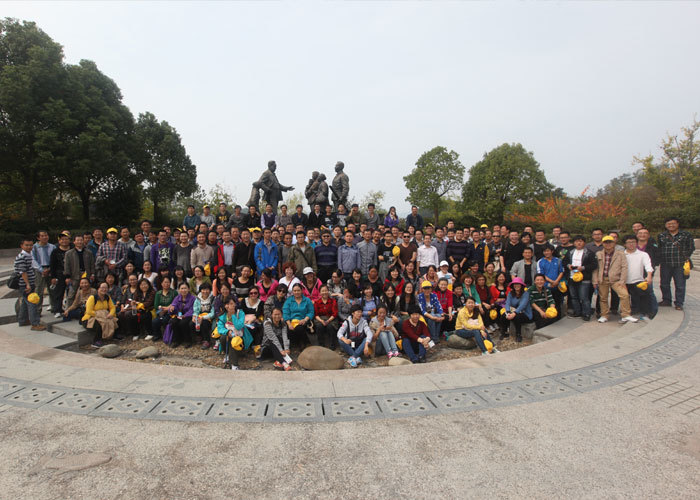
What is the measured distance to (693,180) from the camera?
22516 mm

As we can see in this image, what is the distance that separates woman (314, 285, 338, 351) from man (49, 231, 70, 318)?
5.25 m

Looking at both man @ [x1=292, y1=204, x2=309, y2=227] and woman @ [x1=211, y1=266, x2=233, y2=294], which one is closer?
woman @ [x1=211, y1=266, x2=233, y2=294]

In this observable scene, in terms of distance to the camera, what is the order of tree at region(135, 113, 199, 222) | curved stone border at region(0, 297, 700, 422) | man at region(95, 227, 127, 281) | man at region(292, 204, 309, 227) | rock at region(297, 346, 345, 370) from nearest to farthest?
curved stone border at region(0, 297, 700, 422)
rock at region(297, 346, 345, 370)
man at region(95, 227, 127, 281)
man at region(292, 204, 309, 227)
tree at region(135, 113, 199, 222)

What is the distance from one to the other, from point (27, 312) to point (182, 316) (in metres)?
3.27

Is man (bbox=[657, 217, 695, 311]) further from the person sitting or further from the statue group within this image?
the statue group

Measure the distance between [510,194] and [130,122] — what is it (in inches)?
1211

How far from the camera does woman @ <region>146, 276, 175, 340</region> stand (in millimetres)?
6469

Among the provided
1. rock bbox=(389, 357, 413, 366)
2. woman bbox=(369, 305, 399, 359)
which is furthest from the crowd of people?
rock bbox=(389, 357, 413, 366)

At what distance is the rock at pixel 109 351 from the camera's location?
592 centimetres

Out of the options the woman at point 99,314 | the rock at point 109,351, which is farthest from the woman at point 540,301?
the woman at point 99,314

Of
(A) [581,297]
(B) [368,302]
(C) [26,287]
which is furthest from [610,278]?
(C) [26,287]

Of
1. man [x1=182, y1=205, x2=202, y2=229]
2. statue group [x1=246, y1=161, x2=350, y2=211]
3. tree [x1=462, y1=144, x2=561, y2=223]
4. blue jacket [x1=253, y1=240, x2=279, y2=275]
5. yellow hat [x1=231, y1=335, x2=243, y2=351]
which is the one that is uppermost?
tree [x1=462, y1=144, x2=561, y2=223]

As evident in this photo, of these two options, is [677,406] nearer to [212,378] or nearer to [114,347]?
[212,378]

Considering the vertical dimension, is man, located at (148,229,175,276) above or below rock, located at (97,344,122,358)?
above
